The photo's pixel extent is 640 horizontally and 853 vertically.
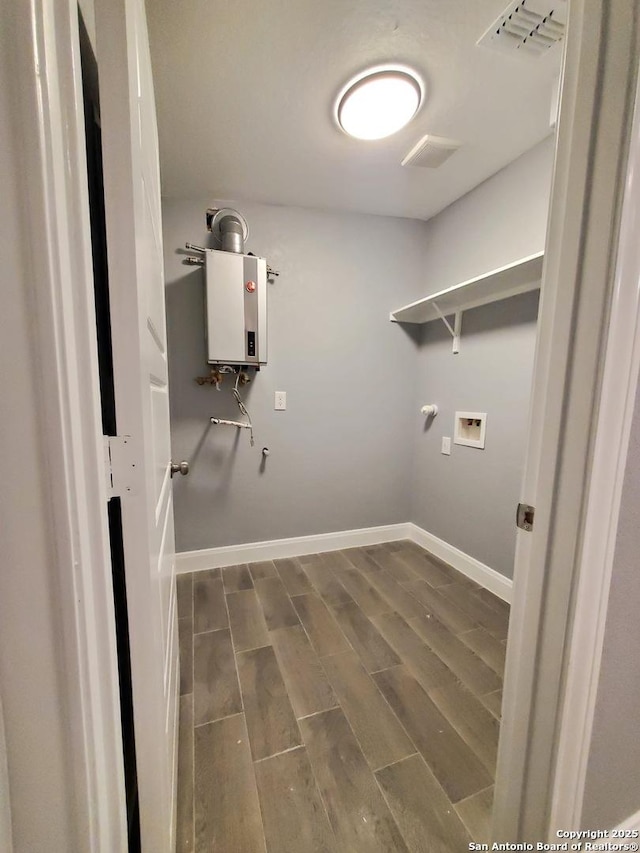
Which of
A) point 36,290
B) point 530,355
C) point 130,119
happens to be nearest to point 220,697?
point 36,290

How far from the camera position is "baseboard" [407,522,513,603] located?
73.8 inches

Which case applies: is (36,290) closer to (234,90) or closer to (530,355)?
(234,90)

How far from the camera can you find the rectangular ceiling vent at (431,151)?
1.53 metres

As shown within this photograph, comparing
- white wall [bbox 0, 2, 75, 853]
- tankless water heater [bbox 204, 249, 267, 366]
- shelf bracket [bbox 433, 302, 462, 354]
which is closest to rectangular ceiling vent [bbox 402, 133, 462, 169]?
shelf bracket [bbox 433, 302, 462, 354]

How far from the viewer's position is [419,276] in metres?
2.46

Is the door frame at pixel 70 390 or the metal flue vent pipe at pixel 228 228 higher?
the metal flue vent pipe at pixel 228 228

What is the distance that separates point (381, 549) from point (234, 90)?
2790 millimetres

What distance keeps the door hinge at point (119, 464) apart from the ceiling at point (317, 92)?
4.92 ft

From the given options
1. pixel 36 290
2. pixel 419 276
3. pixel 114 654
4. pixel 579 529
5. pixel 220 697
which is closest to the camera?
pixel 36 290

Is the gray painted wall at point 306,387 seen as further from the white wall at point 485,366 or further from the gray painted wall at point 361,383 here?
the white wall at point 485,366

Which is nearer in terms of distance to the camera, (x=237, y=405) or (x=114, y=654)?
(x=114, y=654)

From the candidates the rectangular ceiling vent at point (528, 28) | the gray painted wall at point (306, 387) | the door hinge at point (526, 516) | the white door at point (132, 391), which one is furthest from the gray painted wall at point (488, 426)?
the white door at point (132, 391)

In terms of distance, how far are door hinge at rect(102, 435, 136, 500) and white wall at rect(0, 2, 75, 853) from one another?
140 mm

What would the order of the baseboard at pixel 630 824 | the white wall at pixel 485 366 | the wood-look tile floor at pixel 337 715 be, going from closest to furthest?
the baseboard at pixel 630 824
the wood-look tile floor at pixel 337 715
the white wall at pixel 485 366
